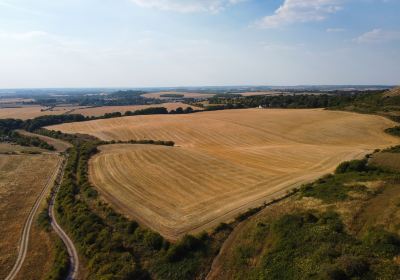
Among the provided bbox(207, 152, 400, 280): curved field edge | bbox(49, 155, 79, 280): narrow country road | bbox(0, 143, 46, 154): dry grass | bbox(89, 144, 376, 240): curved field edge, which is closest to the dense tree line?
bbox(49, 155, 79, 280): narrow country road

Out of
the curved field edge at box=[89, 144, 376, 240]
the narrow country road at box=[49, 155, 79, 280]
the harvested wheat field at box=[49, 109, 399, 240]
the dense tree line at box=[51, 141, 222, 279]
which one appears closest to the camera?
the dense tree line at box=[51, 141, 222, 279]

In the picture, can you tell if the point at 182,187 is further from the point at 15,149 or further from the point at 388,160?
the point at 15,149

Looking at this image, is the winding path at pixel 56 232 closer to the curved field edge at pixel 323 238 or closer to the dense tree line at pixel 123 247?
the dense tree line at pixel 123 247

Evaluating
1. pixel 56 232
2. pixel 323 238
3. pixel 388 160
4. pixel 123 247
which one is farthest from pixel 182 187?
pixel 388 160

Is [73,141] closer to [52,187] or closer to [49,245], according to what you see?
[52,187]

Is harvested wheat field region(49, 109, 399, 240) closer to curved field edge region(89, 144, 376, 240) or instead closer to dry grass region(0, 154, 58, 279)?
curved field edge region(89, 144, 376, 240)

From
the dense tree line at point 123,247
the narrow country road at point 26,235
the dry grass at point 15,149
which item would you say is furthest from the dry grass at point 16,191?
the dry grass at point 15,149

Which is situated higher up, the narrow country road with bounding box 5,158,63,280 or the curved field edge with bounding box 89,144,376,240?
the curved field edge with bounding box 89,144,376,240

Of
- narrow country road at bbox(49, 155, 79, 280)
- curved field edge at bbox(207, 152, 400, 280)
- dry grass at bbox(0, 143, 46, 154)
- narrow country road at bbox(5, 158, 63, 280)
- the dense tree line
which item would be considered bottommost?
dry grass at bbox(0, 143, 46, 154)
